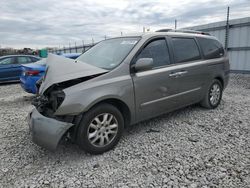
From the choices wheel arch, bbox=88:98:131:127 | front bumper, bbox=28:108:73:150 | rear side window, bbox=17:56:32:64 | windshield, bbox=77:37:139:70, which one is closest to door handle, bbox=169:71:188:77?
windshield, bbox=77:37:139:70

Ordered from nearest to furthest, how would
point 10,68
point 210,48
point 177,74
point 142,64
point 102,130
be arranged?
point 102,130 < point 142,64 < point 177,74 < point 210,48 < point 10,68

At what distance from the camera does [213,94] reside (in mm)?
4809

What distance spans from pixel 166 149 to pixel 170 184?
2.57 ft

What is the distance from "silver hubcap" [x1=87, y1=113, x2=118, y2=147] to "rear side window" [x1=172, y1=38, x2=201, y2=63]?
5.69 ft

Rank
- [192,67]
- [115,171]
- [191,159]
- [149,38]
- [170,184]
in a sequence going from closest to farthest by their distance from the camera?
[170,184] → [115,171] → [191,159] → [149,38] → [192,67]

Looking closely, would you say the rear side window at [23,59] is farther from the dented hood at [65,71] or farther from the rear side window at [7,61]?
the dented hood at [65,71]

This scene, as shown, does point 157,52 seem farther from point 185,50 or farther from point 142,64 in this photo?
point 185,50

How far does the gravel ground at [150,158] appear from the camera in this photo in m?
2.41

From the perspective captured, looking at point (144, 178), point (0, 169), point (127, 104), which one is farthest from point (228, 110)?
point (0, 169)

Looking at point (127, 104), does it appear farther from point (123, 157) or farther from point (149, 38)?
point (149, 38)

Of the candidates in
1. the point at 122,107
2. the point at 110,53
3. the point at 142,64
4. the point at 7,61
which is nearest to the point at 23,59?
the point at 7,61

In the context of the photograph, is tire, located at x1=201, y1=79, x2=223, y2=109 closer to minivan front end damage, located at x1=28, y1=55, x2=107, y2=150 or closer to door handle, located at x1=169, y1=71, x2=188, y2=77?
door handle, located at x1=169, y1=71, x2=188, y2=77

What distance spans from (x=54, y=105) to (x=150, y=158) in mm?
1495

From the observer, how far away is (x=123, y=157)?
2910mm
